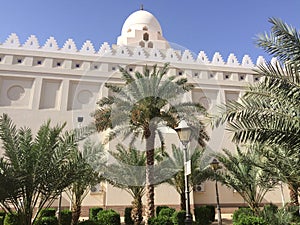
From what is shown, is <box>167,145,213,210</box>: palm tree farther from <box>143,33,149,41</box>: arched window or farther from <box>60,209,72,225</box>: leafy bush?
<box>143,33,149,41</box>: arched window

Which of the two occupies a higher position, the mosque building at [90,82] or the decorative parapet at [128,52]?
the decorative parapet at [128,52]

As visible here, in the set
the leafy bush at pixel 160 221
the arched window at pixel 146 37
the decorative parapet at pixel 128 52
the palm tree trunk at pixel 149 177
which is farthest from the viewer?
the arched window at pixel 146 37

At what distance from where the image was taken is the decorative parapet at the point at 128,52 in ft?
64.5

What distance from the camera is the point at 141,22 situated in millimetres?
25891

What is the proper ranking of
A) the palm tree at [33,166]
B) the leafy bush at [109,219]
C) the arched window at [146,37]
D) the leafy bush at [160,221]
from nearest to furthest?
the palm tree at [33,166], the leafy bush at [160,221], the leafy bush at [109,219], the arched window at [146,37]

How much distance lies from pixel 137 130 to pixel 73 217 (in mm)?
5056

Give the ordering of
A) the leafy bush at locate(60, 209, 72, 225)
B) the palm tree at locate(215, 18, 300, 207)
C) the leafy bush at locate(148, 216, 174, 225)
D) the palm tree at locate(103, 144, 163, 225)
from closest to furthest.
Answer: the palm tree at locate(215, 18, 300, 207) < the leafy bush at locate(148, 216, 174, 225) < the leafy bush at locate(60, 209, 72, 225) < the palm tree at locate(103, 144, 163, 225)

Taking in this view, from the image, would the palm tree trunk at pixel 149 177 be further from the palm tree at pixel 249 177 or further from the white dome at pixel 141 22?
the white dome at pixel 141 22

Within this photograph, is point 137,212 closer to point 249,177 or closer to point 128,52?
point 249,177

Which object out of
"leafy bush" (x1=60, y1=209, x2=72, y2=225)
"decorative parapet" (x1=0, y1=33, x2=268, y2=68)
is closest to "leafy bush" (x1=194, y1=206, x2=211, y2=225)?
"leafy bush" (x1=60, y1=209, x2=72, y2=225)

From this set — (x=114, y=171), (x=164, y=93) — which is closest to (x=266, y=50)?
(x=164, y=93)

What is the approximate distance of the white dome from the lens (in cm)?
2573

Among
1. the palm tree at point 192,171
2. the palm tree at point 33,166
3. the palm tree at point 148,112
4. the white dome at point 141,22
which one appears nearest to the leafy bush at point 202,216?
the palm tree at point 192,171

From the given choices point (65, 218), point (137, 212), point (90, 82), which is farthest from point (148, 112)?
point (90, 82)
